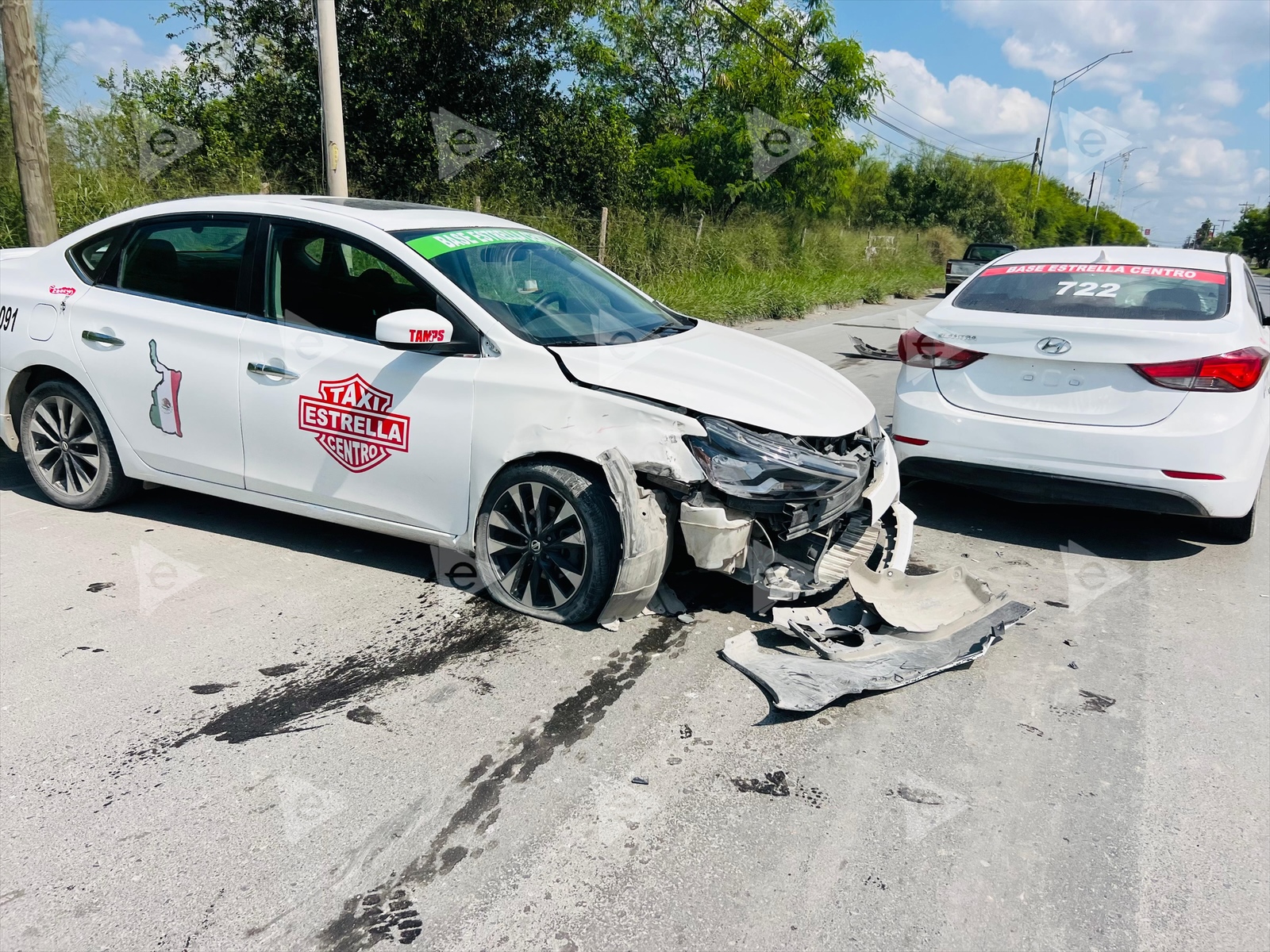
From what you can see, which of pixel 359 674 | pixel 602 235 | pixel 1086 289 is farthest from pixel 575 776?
pixel 602 235

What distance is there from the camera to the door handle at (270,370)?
4266 mm

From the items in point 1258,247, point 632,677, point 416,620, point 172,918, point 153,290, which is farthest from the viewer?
point 1258,247

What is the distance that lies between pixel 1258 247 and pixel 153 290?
138 m

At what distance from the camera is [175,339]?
4551 mm

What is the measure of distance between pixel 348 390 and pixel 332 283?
59cm

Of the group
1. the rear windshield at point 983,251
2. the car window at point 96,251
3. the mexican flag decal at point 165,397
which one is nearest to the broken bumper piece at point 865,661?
the mexican flag decal at point 165,397

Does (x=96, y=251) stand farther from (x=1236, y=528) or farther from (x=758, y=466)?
(x=1236, y=528)

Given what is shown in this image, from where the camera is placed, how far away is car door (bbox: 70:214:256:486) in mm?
4469

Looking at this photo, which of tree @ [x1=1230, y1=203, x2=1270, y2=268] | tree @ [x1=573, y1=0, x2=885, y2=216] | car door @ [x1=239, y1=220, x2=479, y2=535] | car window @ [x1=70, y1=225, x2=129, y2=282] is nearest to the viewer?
car door @ [x1=239, y1=220, x2=479, y2=535]

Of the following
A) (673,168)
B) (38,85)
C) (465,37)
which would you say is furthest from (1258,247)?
(38,85)

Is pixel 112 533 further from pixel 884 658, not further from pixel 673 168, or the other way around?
pixel 673 168

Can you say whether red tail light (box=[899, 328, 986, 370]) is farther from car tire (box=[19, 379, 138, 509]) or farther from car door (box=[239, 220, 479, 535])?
car tire (box=[19, 379, 138, 509])

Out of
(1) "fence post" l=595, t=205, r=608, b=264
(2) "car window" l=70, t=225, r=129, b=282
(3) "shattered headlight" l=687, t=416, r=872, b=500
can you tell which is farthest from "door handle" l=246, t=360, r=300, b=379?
(1) "fence post" l=595, t=205, r=608, b=264

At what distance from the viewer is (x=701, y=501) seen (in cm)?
365
